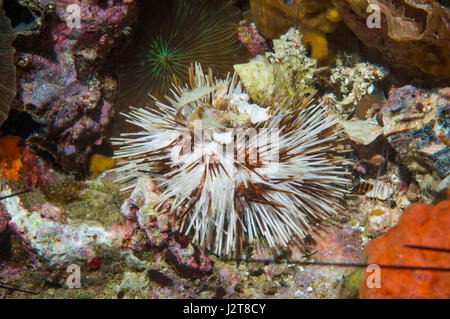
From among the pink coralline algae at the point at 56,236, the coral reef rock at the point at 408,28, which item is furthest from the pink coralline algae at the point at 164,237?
the coral reef rock at the point at 408,28

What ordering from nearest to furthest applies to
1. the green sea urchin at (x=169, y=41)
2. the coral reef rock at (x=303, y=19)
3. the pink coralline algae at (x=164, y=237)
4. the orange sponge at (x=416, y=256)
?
the orange sponge at (x=416, y=256) → the pink coralline algae at (x=164, y=237) → the coral reef rock at (x=303, y=19) → the green sea urchin at (x=169, y=41)

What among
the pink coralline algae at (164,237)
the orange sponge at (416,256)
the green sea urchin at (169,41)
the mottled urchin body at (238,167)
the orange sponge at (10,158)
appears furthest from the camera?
the green sea urchin at (169,41)

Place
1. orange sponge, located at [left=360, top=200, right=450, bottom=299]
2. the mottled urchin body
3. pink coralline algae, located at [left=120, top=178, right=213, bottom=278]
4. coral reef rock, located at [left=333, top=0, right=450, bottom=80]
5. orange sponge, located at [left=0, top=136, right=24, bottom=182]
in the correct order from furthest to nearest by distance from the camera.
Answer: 1. orange sponge, located at [left=0, top=136, right=24, bottom=182]
2. pink coralline algae, located at [left=120, top=178, right=213, bottom=278]
3. the mottled urchin body
4. coral reef rock, located at [left=333, top=0, right=450, bottom=80]
5. orange sponge, located at [left=360, top=200, right=450, bottom=299]

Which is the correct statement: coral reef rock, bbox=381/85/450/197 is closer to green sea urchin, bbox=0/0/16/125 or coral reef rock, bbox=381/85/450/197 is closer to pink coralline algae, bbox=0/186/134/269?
pink coralline algae, bbox=0/186/134/269

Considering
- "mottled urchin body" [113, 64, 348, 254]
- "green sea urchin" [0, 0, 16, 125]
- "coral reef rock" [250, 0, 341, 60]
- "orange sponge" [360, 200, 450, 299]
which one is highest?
"coral reef rock" [250, 0, 341, 60]

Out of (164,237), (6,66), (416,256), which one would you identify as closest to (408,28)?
(416,256)

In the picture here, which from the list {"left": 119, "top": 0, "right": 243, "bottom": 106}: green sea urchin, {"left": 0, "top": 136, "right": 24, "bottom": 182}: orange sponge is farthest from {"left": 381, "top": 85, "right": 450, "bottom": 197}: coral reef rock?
{"left": 0, "top": 136, "right": 24, "bottom": 182}: orange sponge

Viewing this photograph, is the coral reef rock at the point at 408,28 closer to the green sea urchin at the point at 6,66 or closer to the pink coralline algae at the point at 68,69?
the pink coralline algae at the point at 68,69
